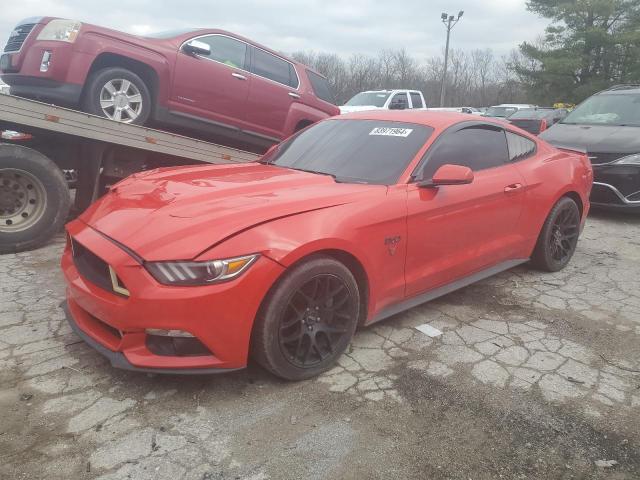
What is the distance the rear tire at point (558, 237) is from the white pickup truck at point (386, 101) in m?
9.67

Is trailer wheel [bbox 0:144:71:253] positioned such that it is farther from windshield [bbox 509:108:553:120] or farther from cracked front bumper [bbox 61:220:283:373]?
windshield [bbox 509:108:553:120]

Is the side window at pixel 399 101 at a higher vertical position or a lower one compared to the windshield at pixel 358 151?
higher

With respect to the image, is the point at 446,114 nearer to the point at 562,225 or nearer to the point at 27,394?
the point at 562,225

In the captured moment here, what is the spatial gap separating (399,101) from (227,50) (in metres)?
9.30

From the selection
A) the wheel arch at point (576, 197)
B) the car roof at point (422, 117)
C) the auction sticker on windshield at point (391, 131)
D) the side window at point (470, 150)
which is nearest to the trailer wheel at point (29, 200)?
the car roof at point (422, 117)

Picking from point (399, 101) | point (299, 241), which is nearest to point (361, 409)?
point (299, 241)

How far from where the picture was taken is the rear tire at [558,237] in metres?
4.51

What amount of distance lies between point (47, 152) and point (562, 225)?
5.00 meters

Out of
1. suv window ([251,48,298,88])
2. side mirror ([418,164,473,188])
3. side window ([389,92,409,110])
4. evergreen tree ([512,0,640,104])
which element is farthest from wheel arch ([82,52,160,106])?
evergreen tree ([512,0,640,104])

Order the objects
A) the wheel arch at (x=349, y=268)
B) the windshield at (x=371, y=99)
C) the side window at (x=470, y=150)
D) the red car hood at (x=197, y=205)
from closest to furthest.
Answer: the red car hood at (x=197, y=205)
the wheel arch at (x=349, y=268)
the side window at (x=470, y=150)
the windshield at (x=371, y=99)

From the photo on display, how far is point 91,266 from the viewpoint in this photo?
2.70 metres

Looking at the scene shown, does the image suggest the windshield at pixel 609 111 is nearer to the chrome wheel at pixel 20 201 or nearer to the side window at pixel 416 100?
the side window at pixel 416 100

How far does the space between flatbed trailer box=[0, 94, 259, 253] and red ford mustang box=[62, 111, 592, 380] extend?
4.70 feet

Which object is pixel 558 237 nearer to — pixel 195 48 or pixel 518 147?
pixel 518 147
